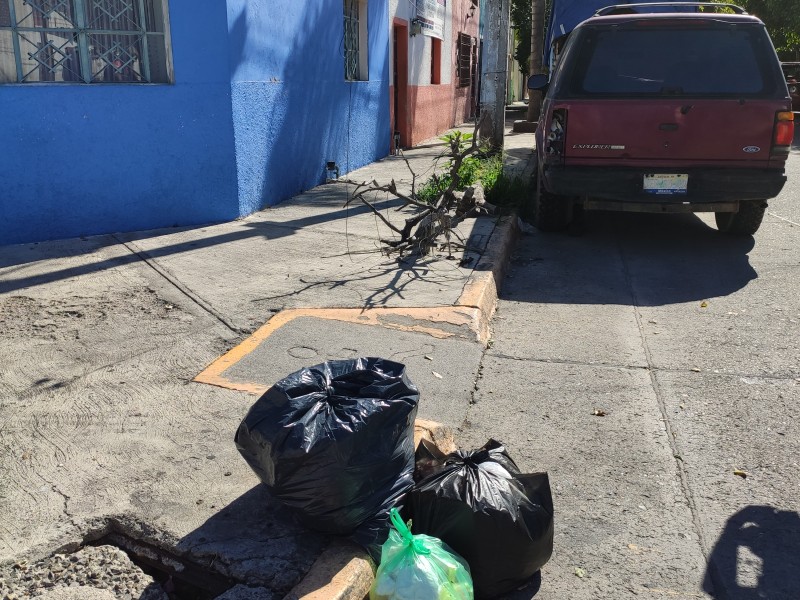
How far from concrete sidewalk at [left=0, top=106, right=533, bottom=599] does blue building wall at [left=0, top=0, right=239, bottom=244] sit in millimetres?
265

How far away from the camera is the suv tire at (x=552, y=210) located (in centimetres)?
763

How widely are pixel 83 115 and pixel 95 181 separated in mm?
577

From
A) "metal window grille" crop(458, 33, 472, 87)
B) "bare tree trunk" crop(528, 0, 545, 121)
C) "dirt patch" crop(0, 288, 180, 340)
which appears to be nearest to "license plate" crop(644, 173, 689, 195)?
"dirt patch" crop(0, 288, 180, 340)

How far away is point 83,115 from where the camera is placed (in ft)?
21.8

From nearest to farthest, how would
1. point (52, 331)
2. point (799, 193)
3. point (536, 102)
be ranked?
point (52, 331)
point (799, 193)
point (536, 102)

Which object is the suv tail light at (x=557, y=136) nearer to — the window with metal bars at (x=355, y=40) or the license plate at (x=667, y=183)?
the license plate at (x=667, y=183)

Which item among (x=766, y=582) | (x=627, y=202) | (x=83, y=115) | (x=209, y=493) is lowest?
(x=766, y=582)

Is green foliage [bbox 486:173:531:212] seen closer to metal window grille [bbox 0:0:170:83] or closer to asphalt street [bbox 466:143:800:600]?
asphalt street [bbox 466:143:800:600]

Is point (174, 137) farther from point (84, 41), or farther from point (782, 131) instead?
point (782, 131)

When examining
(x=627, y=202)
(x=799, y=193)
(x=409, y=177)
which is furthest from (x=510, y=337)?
(x=799, y=193)

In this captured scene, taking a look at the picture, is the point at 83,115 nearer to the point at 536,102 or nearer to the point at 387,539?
the point at 387,539

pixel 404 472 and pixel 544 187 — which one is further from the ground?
pixel 544 187

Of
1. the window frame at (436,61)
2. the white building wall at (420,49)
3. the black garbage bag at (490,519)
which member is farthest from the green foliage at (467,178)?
the window frame at (436,61)

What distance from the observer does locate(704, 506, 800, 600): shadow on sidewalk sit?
2.75 meters
